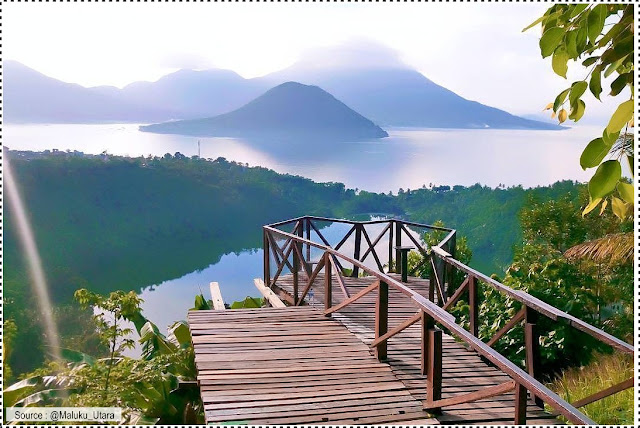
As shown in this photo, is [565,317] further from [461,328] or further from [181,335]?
[181,335]

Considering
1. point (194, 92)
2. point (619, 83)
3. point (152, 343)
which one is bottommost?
point (152, 343)

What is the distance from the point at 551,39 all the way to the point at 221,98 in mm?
80664

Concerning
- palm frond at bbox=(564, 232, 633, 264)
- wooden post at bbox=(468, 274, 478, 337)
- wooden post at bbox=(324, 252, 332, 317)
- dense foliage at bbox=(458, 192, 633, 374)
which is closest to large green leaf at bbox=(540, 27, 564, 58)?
wooden post at bbox=(468, 274, 478, 337)

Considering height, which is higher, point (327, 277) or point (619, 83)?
point (619, 83)

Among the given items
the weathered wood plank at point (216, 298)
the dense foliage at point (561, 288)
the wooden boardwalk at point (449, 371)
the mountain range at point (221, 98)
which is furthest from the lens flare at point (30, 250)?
the wooden boardwalk at point (449, 371)

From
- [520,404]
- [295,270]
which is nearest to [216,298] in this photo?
[295,270]

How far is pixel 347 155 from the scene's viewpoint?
201 feet

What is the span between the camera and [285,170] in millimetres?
51125

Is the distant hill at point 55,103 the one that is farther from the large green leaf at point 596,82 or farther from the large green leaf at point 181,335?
the large green leaf at point 596,82

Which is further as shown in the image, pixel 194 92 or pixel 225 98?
pixel 225 98

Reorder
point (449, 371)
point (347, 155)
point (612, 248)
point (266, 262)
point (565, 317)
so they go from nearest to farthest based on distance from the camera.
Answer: point (565, 317) < point (449, 371) < point (612, 248) < point (266, 262) < point (347, 155)

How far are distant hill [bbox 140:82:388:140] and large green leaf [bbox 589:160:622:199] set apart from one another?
6674cm

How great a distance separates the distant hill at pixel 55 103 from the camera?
43.2 meters

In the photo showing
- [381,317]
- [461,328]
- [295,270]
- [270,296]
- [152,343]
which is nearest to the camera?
[461,328]
